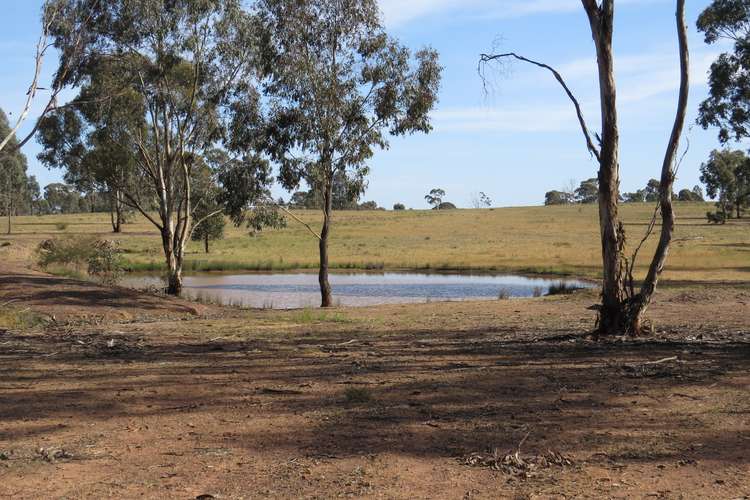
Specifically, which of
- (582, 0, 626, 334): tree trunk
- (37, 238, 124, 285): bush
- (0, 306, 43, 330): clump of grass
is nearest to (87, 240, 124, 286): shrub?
(37, 238, 124, 285): bush

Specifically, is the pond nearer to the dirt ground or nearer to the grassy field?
the grassy field

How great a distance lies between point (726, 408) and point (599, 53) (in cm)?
588

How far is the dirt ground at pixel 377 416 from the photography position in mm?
4848

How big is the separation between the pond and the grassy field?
4.44 m

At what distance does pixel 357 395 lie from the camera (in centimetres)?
704

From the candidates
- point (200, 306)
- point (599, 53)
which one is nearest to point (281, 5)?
point (200, 306)

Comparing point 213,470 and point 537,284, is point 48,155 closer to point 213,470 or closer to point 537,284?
point 537,284

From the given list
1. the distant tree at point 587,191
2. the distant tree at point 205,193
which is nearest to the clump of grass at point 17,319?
the distant tree at point 205,193

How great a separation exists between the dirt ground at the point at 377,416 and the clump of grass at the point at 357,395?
0.03 metres

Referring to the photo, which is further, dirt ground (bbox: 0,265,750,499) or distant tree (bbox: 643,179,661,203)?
distant tree (bbox: 643,179,661,203)

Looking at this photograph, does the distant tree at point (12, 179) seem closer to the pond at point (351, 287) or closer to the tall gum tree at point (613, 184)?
the pond at point (351, 287)

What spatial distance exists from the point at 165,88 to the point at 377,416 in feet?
66.4

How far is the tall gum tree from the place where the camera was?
34.7ft

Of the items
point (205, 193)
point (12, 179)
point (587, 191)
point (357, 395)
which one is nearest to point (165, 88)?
point (205, 193)
